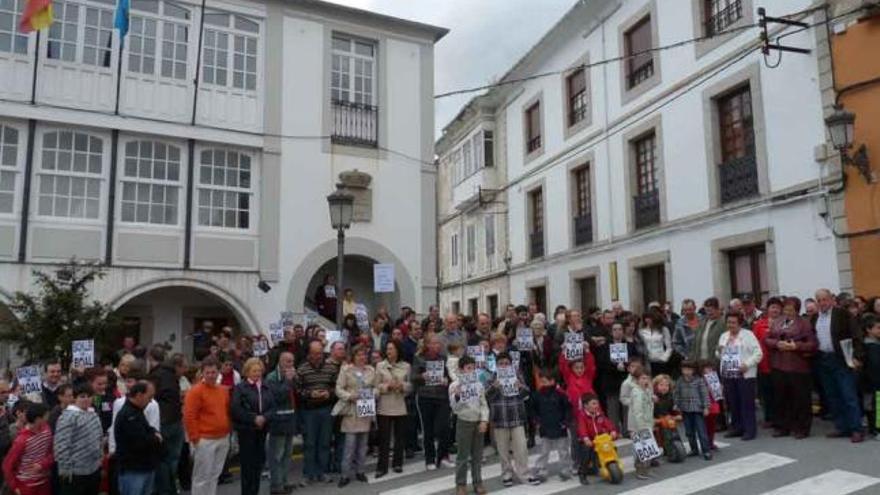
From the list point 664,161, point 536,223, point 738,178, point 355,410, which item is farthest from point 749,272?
point 355,410

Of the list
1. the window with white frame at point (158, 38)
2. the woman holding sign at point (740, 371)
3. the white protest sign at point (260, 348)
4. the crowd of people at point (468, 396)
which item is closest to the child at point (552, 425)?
the crowd of people at point (468, 396)

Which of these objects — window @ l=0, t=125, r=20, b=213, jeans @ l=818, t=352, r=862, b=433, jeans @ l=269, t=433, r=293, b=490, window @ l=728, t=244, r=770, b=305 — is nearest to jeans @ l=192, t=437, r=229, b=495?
jeans @ l=269, t=433, r=293, b=490

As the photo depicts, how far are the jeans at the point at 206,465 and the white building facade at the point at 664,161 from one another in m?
10.9

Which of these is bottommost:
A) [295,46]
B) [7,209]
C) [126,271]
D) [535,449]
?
[535,449]

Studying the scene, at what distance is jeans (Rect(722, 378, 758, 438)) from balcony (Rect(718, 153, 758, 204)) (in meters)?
6.48

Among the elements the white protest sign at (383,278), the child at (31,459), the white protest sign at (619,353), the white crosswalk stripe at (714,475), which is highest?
the white protest sign at (383,278)

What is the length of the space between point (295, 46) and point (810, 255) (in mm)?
11938

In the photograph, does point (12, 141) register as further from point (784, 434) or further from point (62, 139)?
point (784, 434)

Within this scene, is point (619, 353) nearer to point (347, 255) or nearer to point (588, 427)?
point (588, 427)

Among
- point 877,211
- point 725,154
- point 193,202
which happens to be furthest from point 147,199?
point 877,211

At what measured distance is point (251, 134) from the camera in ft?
52.9

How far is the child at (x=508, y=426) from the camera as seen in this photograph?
854 centimetres

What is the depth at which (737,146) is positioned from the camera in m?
15.8

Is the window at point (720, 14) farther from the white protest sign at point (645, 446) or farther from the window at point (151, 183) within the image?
the window at point (151, 183)
